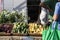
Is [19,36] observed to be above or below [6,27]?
below

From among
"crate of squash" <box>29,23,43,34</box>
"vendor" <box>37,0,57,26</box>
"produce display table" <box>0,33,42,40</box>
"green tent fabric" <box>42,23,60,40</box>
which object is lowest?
"produce display table" <box>0,33,42,40</box>

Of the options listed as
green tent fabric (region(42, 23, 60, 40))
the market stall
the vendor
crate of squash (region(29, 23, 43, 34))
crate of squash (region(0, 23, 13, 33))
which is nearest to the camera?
green tent fabric (region(42, 23, 60, 40))

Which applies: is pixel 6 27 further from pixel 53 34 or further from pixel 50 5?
pixel 53 34

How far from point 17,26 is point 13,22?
1.70 ft

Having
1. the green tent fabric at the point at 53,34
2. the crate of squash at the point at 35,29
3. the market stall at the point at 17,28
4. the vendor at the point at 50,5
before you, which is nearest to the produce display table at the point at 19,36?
the market stall at the point at 17,28

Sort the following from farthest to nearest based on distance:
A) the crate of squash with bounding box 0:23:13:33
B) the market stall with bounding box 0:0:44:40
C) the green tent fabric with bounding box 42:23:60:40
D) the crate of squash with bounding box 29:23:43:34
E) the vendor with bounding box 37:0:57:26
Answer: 1. the crate of squash with bounding box 0:23:13:33
2. the crate of squash with bounding box 29:23:43:34
3. the market stall with bounding box 0:0:44:40
4. the vendor with bounding box 37:0:57:26
5. the green tent fabric with bounding box 42:23:60:40

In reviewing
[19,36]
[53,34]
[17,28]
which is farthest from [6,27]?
[53,34]

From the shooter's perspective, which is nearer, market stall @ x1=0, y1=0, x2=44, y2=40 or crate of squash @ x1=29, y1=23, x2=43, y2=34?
market stall @ x1=0, y1=0, x2=44, y2=40

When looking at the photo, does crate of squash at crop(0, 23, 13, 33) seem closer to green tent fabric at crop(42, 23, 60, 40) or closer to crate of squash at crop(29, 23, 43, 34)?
crate of squash at crop(29, 23, 43, 34)

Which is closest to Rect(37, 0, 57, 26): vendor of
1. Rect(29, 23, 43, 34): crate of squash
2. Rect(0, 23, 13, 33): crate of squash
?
Rect(29, 23, 43, 34): crate of squash

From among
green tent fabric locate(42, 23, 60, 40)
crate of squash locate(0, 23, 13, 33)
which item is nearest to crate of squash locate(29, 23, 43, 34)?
crate of squash locate(0, 23, 13, 33)

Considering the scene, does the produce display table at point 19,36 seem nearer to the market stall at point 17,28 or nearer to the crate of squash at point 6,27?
the market stall at point 17,28

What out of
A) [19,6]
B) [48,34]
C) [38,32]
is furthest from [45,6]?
[19,6]

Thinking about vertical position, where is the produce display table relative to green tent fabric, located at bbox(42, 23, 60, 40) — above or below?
below
